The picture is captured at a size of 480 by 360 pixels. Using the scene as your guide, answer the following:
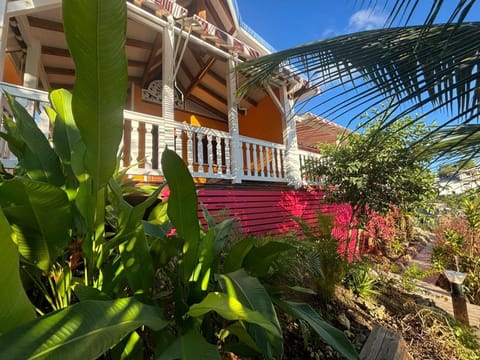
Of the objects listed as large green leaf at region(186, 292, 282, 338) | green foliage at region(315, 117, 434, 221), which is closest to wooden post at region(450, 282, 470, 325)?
green foliage at region(315, 117, 434, 221)

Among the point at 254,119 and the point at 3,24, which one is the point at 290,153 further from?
the point at 3,24

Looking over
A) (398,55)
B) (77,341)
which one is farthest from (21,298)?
(398,55)

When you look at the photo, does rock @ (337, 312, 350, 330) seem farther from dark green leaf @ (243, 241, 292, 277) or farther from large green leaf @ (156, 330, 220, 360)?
large green leaf @ (156, 330, 220, 360)

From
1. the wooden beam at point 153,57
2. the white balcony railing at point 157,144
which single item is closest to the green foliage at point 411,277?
the white balcony railing at point 157,144

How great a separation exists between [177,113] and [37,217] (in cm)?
623

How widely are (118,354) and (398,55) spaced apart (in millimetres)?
1856

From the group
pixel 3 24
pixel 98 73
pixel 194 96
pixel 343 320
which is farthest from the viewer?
pixel 194 96

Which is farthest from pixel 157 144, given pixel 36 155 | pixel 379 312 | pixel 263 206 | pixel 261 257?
pixel 379 312

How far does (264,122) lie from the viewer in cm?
743

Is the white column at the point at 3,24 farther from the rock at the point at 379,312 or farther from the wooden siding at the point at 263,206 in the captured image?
the rock at the point at 379,312

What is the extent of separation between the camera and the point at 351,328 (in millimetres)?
2674

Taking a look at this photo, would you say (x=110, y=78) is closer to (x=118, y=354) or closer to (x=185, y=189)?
(x=185, y=189)

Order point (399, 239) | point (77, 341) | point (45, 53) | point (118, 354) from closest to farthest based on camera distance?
point (77, 341) → point (118, 354) → point (45, 53) → point (399, 239)

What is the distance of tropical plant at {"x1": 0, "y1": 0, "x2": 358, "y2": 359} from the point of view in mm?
633
